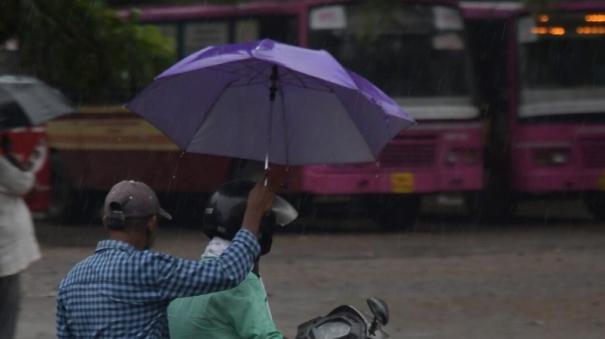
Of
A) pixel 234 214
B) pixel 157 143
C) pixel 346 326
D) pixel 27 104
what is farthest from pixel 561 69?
pixel 346 326

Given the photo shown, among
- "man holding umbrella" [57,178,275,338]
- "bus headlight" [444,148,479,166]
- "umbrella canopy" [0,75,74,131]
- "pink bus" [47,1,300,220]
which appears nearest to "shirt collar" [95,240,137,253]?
"man holding umbrella" [57,178,275,338]

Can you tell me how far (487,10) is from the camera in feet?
57.8

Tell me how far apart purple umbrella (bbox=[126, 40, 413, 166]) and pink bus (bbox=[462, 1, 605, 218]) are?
37.6 ft

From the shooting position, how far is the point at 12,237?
6746mm

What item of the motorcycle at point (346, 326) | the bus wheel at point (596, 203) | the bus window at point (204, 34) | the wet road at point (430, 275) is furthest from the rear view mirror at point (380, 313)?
the bus wheel at point (596, 203)

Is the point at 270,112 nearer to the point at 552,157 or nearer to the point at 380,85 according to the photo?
the point at 380,85

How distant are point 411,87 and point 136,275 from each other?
40.2 ft

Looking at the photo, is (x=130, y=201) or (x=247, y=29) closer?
(x=130, y=201)

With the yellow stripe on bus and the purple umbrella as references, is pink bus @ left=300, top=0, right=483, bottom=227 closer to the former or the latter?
the yellow stripe on bus

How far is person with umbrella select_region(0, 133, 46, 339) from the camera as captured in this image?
672cm

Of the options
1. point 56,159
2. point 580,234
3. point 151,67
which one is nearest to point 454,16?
point 580,234

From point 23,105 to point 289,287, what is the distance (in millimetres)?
5303

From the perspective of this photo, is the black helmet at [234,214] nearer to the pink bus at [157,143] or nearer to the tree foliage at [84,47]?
the tree foliage at [84,47]

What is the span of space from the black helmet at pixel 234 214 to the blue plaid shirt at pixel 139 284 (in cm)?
16
